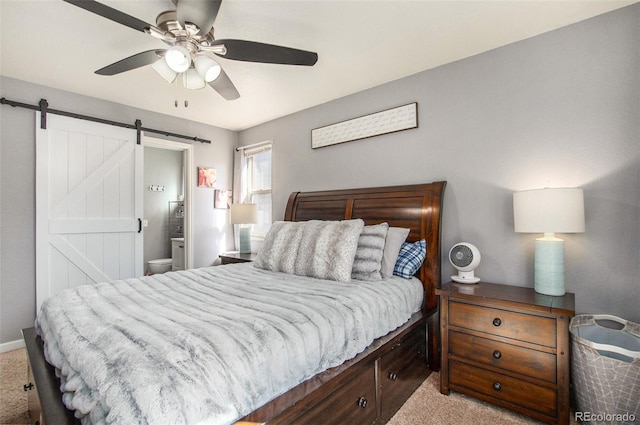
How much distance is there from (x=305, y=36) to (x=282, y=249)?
1.62 metres

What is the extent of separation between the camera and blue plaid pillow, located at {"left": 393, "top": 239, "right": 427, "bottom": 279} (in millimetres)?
2316

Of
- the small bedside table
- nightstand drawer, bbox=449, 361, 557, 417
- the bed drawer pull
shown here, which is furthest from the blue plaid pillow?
the small bedside table

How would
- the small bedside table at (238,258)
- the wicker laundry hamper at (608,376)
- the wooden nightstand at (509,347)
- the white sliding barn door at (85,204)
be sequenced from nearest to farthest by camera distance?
1. the wicker laundry hamper at (608,376)
2. the wooden nightstand at (509,347)
3. the white sliding barn door at (85,204)
4. the small bedside table at (238,258)

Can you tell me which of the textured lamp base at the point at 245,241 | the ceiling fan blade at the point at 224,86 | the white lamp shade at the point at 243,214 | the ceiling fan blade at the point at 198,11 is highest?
the ceiling fan blade at the point at 198,11

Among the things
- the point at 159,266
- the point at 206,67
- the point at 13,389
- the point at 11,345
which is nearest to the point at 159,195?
the point at 159,266

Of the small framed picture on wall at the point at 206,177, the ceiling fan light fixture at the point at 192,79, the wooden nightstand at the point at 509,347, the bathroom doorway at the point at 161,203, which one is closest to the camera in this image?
the wooden nightstand at the point at 509,347

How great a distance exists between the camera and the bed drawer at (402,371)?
175 centimetres

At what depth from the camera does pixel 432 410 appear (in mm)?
1885

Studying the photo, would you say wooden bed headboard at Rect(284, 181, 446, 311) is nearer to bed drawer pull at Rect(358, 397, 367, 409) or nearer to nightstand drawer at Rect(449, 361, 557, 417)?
nightstand drawer at Rect(449, 361, 557, 417)

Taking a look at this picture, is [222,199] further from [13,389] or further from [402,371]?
[402,371]

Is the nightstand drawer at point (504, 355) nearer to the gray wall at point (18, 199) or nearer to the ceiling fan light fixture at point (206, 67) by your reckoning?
the ceiling fan light fixture at point (206, 67)

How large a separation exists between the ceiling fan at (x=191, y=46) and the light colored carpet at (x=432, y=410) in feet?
7.47

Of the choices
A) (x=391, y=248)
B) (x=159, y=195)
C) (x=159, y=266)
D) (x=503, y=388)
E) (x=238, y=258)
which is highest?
(x=159, y=195)

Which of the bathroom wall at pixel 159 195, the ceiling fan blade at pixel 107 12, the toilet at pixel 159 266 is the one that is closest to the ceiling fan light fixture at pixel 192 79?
the ceiling fan blade at pixel 107 12
